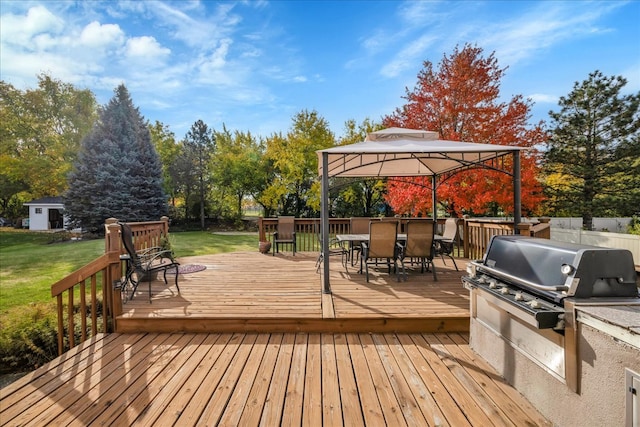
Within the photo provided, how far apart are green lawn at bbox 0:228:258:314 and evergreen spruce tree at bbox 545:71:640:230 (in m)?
14.8

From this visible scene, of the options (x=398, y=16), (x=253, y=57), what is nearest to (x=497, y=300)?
(x=398, y=16)

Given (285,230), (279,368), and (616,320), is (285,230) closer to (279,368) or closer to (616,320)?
(279,368)

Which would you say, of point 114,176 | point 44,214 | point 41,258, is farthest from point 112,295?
point 44,214

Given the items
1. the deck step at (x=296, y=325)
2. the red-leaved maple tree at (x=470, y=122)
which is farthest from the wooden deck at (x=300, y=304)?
the red-leaved maple tree at (x=470, y=122)

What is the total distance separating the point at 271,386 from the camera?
2.26 m

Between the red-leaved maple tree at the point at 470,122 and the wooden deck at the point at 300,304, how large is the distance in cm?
370

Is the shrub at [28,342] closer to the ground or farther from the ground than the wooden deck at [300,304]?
closer to the ground

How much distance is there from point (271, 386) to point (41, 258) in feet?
45.4

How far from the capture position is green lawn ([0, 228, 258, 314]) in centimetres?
704

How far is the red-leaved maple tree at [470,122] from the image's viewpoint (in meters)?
7.73

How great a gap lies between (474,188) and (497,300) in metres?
6.31

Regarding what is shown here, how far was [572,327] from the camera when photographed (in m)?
1.61

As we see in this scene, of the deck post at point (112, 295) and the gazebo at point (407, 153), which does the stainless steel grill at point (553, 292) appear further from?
the deck post at point (112, 295)

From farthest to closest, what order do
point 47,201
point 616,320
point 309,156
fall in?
point 47,201 < point 309,156 < point 616,320
